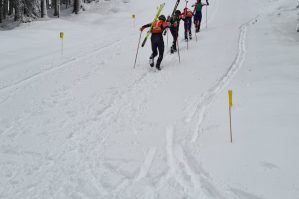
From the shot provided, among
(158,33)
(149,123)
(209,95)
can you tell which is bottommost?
(149,123)

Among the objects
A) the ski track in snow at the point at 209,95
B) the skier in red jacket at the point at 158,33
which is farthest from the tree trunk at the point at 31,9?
the ski track in snow at the point at 209,95

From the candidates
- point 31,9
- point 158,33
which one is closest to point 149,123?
point 158,33

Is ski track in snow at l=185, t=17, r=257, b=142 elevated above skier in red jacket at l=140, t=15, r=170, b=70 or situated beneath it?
situated beneath

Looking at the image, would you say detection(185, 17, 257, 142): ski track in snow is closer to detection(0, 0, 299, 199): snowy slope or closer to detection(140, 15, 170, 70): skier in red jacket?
detection(0, 0, 299, 199): snowy slope

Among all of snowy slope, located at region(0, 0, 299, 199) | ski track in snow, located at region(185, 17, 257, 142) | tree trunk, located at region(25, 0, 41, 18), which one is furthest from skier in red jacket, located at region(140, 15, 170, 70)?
tree trunk, located at region(25, 0, 41, 18)

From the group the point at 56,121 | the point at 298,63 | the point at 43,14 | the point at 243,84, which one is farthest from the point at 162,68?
the point at 43,14

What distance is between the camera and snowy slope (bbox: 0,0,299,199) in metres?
5.45

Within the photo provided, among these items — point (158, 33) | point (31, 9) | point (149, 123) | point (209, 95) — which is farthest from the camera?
point (31, 9)

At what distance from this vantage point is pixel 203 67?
1238 cm

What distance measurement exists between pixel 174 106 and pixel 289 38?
927cm

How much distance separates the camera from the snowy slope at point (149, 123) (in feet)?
17.9

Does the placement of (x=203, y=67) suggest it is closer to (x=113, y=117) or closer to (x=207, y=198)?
(x=113, y=117)

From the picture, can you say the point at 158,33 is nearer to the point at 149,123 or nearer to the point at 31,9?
the point at 149,123

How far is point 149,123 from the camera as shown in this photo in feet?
25.9
